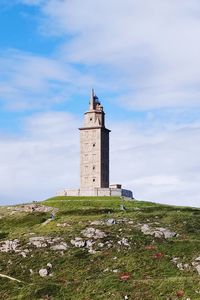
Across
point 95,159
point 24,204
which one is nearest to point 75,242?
point 24,204

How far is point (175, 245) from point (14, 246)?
1714 centimetres

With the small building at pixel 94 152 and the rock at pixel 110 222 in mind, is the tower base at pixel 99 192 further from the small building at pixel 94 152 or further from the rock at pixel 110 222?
the rock at pixel 110 222

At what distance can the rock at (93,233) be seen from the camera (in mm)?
64387

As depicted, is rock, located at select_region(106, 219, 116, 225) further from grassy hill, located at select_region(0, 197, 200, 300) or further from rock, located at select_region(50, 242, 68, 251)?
rock, located at select_region(50, 242, 68, 251)

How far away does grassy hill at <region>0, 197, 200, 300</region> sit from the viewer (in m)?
49.9

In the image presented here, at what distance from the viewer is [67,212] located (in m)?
83.1

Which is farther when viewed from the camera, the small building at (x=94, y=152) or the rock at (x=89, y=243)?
the small building at (x=94, y=152)

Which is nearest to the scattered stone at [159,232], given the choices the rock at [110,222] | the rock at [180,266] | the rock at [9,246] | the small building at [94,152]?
the rock at [110,222]

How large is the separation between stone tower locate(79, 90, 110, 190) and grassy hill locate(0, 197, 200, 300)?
35751 millimetres

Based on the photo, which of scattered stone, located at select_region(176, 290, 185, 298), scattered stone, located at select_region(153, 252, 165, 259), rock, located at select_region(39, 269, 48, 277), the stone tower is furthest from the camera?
the stone tower

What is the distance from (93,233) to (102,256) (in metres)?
6.62

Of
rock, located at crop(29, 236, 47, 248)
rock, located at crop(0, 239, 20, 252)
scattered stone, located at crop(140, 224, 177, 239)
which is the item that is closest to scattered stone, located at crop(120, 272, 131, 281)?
rock, located at crop(29, 236, 47, 248)

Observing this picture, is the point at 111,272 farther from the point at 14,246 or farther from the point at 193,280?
the point at 14,246

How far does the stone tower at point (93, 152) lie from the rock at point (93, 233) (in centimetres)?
4899
